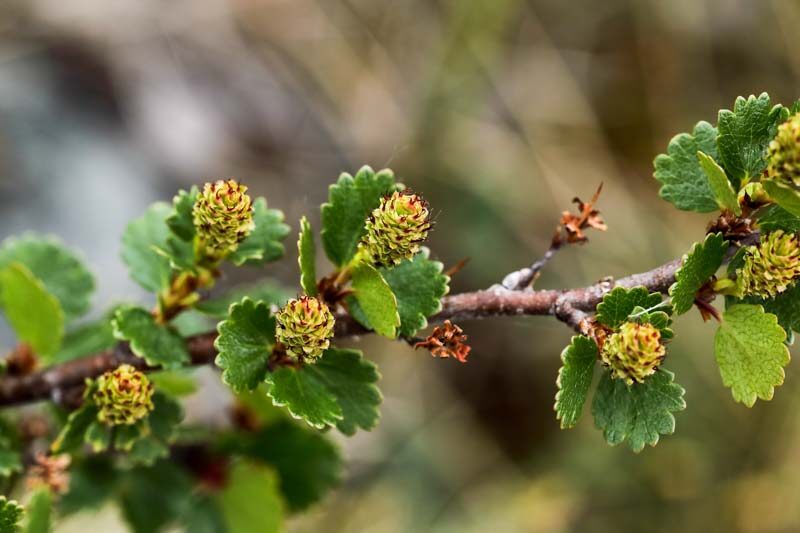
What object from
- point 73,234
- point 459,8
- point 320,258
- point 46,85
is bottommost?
point 320,258

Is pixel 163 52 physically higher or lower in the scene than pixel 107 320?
higher

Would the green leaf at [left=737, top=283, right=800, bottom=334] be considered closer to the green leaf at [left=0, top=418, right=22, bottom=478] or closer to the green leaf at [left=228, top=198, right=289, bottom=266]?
the green leaf at [left=228, top=198, right=289, bottom=266]

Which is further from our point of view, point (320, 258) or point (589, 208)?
point (320, 258)

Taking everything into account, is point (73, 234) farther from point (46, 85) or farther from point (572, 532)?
point (572, 532)

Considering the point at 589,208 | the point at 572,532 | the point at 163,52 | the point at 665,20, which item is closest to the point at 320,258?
the point at 163,52

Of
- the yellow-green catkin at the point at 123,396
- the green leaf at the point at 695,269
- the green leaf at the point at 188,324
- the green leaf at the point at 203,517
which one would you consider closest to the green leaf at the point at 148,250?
the green leaf at the point at 188,324

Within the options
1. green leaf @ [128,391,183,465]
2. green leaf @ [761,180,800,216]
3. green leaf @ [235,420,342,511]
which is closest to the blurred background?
green leaf @ [235,420,342,511]
